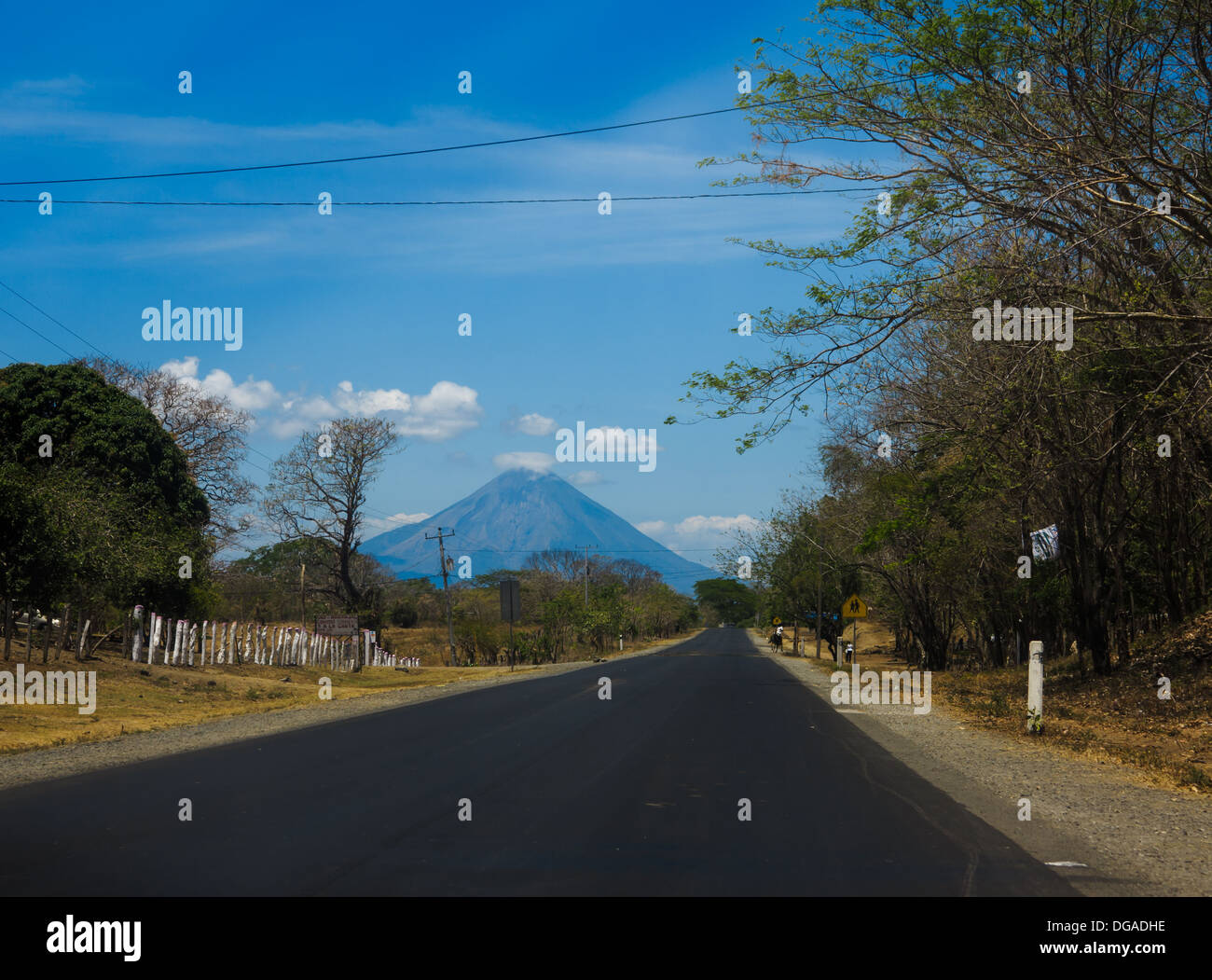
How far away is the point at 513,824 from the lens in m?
8.26

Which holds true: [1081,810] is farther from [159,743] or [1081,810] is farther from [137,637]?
[137,637]

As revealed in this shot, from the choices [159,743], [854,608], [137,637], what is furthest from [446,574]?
[159,743]

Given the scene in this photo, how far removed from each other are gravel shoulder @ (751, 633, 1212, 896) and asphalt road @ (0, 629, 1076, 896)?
0.31 meters

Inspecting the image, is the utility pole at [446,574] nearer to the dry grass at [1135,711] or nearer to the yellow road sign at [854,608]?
the yellow road sign at [854,608]

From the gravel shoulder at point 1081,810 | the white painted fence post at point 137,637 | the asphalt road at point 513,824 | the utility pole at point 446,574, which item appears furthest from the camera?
the utility pole at point 446,574

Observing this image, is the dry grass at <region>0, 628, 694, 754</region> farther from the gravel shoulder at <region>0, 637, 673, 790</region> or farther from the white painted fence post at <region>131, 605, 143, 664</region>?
the gravel shoulder at <region>0, 637, 673, 790</region>

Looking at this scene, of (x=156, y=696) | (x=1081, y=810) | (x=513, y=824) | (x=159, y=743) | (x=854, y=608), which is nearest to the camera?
(x=513, y=824)

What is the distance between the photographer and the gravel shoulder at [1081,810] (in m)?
6.89

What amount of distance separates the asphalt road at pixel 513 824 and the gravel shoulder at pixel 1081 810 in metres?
0.31

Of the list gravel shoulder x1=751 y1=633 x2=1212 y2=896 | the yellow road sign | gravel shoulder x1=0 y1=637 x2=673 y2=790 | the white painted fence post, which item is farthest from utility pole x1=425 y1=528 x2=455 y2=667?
gravel shoulder x1=751 y1=633 x2=1212 y2=896

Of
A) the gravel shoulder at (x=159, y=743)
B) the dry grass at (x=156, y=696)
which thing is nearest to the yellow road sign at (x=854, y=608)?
the dry grass at (x=156, y=696)

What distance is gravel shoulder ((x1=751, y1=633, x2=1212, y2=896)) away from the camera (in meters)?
6.89

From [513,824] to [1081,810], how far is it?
512cm
